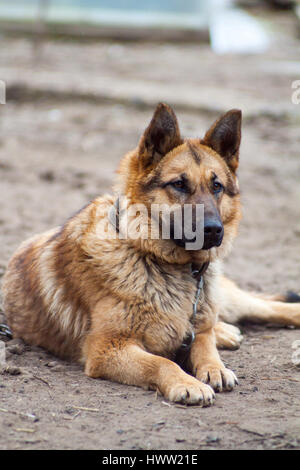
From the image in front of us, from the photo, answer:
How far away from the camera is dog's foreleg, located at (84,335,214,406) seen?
3619mm

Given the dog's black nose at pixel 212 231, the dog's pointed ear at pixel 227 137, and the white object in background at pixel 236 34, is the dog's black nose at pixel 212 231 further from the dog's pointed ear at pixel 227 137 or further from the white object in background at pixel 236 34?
the white object in background at pixel 236 34

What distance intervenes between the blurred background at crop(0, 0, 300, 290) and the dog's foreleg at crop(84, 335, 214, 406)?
2415mm

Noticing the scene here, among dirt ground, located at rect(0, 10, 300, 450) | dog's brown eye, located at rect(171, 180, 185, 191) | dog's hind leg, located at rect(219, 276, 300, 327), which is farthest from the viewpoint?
dog's hind leg, located at rect(219, 276, 300, 327)

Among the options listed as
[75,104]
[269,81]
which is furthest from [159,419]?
[269,81]

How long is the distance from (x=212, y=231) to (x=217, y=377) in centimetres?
98

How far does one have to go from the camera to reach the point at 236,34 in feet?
60.7

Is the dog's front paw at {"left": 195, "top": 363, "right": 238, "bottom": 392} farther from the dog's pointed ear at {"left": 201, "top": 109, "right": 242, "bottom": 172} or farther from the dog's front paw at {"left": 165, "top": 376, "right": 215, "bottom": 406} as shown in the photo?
the dog's pointed ear at {"left": 201, "top": 109, "right": 242, "bottom": 172}

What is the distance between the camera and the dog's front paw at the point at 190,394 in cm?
359

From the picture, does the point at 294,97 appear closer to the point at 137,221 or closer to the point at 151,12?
the point at 137,221

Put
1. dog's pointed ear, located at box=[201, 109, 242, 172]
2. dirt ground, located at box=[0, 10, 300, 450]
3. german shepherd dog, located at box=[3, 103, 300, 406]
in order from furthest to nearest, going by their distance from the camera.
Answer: dog's pointed ear, located at box=[201, 109, 242, 172] → german shepherd dog, located at box=[3, 103, 300, 406] → dirt ground, located at box=[0, 10, 300, 450]

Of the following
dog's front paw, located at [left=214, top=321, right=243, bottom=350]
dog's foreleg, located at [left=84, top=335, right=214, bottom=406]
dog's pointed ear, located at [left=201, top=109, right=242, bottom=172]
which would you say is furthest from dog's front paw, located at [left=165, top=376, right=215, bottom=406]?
dog's pointed ear, located at [left=201, top=109, right=242, bottom=172]

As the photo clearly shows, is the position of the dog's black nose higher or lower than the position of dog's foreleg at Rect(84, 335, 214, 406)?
higher

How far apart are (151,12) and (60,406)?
18860 millimetres

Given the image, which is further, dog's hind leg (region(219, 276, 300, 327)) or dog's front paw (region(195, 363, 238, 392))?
dog's hind leg (region(219, 276, 300, 327))
